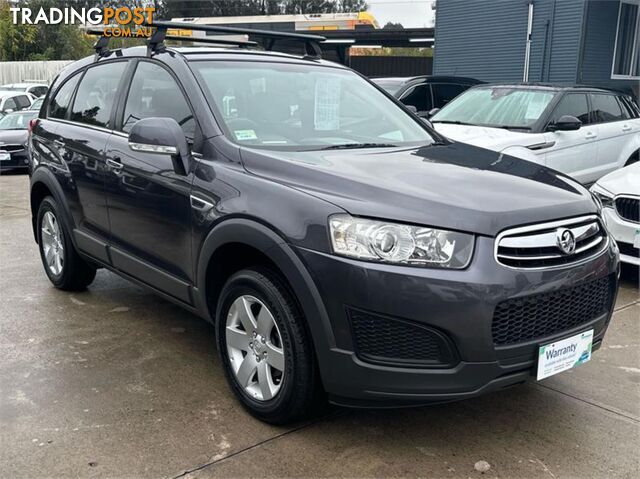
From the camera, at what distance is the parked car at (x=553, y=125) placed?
711 cm

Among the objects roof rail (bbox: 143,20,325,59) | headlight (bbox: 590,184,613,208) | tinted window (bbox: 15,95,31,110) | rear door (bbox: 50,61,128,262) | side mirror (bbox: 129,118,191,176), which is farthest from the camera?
tinted window (bbox: 15,95,31,110)

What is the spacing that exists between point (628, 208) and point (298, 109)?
3192 mm

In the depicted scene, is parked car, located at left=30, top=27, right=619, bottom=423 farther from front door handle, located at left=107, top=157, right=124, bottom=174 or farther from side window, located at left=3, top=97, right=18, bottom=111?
side window, located at left=3, top=97, right=18, bottom=111

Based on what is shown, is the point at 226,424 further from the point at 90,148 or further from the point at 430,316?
the point at 90,148

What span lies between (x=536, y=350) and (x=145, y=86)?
9.11 feet

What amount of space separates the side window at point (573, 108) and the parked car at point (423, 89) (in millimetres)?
2791

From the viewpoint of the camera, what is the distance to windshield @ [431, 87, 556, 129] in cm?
748

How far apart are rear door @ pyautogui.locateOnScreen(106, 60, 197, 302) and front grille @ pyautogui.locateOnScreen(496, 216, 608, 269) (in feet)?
5.40

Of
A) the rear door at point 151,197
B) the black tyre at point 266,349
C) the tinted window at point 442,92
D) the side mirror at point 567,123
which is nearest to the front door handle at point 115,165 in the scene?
the rear door at point 151,197

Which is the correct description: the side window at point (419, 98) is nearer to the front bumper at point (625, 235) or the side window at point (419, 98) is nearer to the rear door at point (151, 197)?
the front bumper at point (625, 235)

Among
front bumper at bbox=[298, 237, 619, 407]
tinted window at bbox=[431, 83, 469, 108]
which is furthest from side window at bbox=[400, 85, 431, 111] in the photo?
front bumper at bbox=[298, 237, 619, 407]

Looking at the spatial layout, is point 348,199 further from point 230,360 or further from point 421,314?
point 230,360

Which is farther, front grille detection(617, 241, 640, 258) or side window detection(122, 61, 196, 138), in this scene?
front grille detection(617, 241, 640, 258)

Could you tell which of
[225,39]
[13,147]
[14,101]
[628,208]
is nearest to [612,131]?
[628,208]
